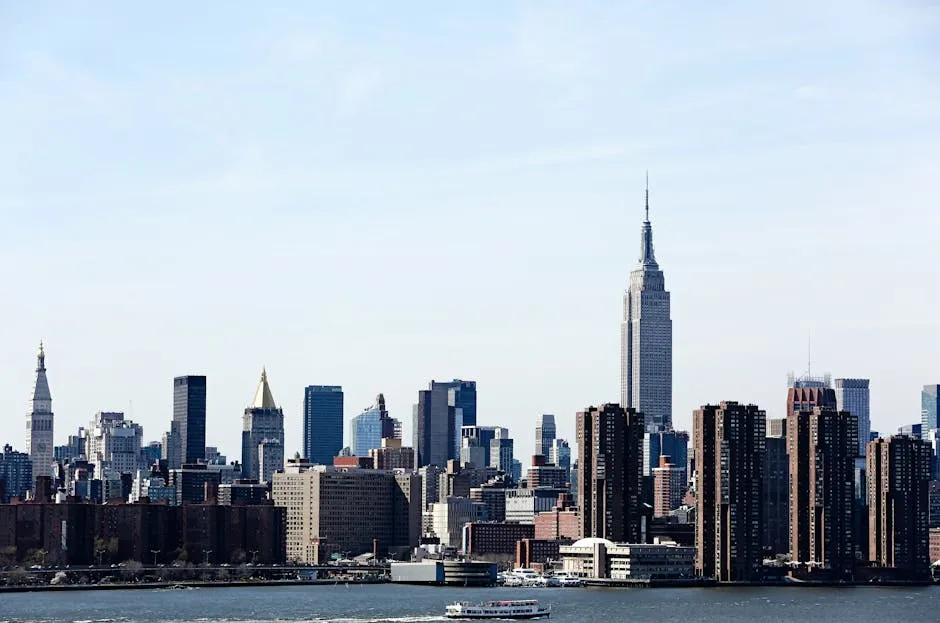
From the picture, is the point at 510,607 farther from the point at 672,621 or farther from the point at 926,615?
the point at 926,615

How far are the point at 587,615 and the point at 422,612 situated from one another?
46.3 ft

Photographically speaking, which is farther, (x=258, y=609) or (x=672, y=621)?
(x=258, y=609)

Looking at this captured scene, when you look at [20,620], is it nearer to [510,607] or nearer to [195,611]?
[195,611]

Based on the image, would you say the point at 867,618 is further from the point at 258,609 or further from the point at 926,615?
the point at 258,609

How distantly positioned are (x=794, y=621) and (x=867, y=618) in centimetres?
853

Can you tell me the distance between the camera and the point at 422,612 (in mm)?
194250

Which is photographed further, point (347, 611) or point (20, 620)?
point (347, 611)

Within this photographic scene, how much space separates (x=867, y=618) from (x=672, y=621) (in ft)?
65.7

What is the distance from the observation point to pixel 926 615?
198m

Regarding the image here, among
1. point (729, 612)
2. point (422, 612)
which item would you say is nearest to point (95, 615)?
point (422, 612)

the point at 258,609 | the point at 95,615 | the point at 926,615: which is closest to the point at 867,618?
the point at 926,615

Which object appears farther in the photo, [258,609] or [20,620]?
[258,609]

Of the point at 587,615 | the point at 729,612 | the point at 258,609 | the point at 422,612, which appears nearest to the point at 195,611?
the point at 258,609

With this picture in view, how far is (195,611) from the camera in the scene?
639 feet
